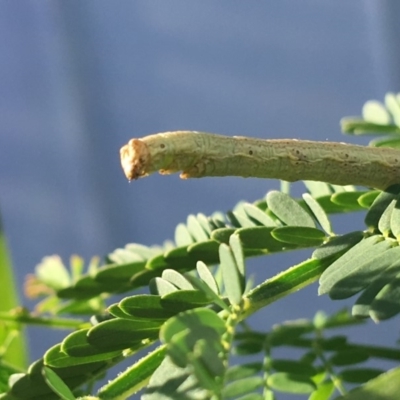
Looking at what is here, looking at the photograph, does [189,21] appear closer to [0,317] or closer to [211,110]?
[211,110]

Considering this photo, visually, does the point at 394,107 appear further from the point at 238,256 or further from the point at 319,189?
the point at 238,256

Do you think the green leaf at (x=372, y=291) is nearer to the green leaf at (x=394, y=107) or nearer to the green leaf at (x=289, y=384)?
the green leaf at (x=289, y=384)

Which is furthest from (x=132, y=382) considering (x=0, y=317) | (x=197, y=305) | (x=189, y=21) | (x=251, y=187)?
(x=189, y=21)

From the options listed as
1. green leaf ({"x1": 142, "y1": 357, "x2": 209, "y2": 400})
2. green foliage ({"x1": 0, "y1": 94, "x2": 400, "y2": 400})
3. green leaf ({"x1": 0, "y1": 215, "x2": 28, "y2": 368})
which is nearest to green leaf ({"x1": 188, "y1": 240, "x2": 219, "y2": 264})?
green foliage ({"x1": 0, "y1": 94, "x2": 400, "y2": 400})

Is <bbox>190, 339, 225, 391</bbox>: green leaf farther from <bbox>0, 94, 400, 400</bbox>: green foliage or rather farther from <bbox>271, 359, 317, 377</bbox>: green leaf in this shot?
<bbox>271, 359, 317, 377</bbox>: green leaf

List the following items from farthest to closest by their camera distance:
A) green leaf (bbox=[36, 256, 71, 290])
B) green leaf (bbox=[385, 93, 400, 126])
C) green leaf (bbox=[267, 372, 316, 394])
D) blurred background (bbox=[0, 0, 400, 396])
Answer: blurred background (bbox=[0, 0, 400, 396]), green leaf (bbox=[36, 256, 71, 290]), green leaf (bbox=[385, 93, 400, 126]), green leaf (bbox=[267, 372, 316, 394])

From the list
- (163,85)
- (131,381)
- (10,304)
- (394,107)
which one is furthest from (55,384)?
(163,85)

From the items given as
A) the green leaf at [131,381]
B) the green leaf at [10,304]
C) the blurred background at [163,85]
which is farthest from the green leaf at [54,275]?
the blurred background at [163,85]
